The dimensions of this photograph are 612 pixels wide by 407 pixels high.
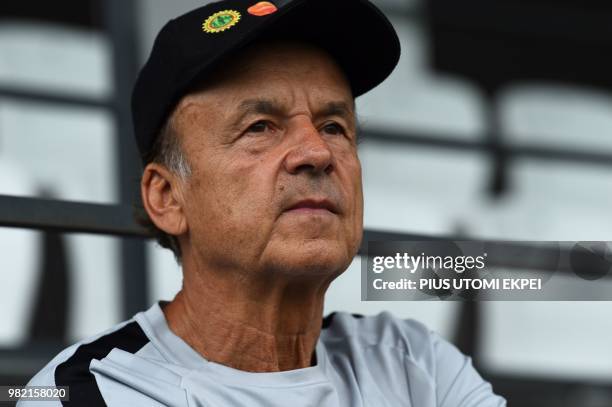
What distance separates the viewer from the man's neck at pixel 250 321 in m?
1.71

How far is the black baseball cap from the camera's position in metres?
1.67

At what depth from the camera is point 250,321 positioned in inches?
68.0

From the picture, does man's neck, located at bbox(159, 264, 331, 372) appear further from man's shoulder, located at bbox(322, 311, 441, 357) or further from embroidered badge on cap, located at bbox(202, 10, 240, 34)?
embroidered badge on cap, located at bbox(202, 10, 240, 34)

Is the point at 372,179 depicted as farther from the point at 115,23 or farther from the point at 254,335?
the point at 254,335

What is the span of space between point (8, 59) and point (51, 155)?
0.97ft

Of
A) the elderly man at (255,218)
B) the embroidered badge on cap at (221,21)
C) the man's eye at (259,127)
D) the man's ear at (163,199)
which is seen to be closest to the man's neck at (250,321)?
the elderly man at (255,218)

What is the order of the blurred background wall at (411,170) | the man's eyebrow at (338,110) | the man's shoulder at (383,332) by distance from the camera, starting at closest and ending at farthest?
the man's eyebrow at (338,110)
the man's shoulder at (383,332)
the blurred background wall at (411,170)

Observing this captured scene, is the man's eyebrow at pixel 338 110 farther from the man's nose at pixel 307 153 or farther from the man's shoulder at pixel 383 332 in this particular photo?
the man's shoulder at pixel 383 332

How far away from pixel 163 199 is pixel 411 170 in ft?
5.25

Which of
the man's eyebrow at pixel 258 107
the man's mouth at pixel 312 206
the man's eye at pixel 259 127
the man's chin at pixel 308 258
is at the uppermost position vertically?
the man's eyebrow at pixel 258 107

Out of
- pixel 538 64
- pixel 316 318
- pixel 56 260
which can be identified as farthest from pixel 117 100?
pixel 538 64

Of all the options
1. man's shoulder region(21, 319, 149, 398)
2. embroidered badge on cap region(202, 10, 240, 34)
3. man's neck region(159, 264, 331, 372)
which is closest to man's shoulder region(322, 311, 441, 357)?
man's neck region(159, 264, 331, 372)

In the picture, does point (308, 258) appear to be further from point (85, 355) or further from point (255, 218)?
point (85, 355)

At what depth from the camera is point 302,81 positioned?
5.69ft
